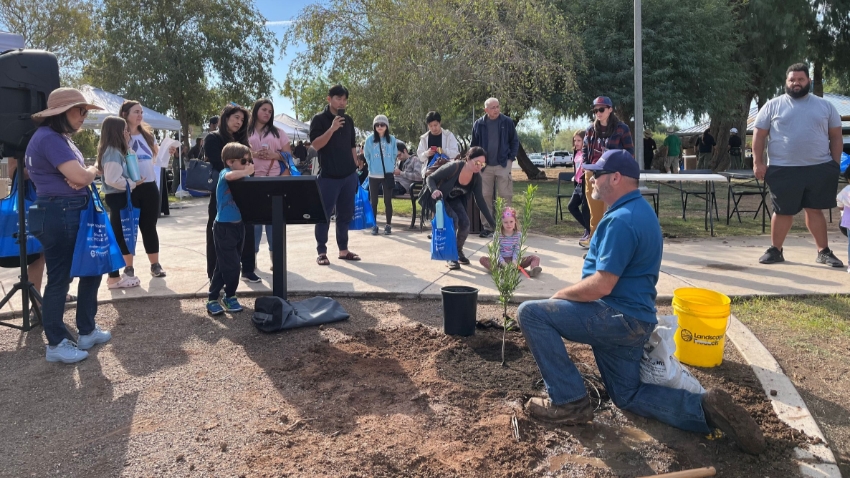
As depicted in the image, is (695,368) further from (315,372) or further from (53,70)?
(53,70)

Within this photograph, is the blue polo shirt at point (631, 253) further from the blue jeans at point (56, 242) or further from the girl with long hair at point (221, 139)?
the girl with long hair at point (221, 139)

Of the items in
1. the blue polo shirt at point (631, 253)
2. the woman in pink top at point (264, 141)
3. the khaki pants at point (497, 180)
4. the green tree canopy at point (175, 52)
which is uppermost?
the green tree canopy at point (175, 52)

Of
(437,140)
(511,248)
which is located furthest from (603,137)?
(437,140)

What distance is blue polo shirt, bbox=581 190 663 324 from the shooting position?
304 cm

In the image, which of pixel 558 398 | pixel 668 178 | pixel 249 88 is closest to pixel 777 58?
pixel 668 178

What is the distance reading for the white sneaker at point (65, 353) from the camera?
4.37m

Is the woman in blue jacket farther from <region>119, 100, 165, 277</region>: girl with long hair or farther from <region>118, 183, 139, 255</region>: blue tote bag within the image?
<region>118, 183, 139, 255</region>: blue tote bag

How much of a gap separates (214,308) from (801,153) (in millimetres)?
6193

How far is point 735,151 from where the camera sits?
25.6 metres

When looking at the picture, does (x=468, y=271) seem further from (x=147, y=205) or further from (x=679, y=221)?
(x=679, y=221)

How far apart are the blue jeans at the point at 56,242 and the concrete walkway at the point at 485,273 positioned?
155 cm

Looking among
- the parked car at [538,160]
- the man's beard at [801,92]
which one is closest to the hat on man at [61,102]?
the man's beard at [801,92]

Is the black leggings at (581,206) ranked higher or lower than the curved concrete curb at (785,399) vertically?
higher

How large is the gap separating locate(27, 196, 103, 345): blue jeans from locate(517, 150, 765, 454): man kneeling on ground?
3.24 m
